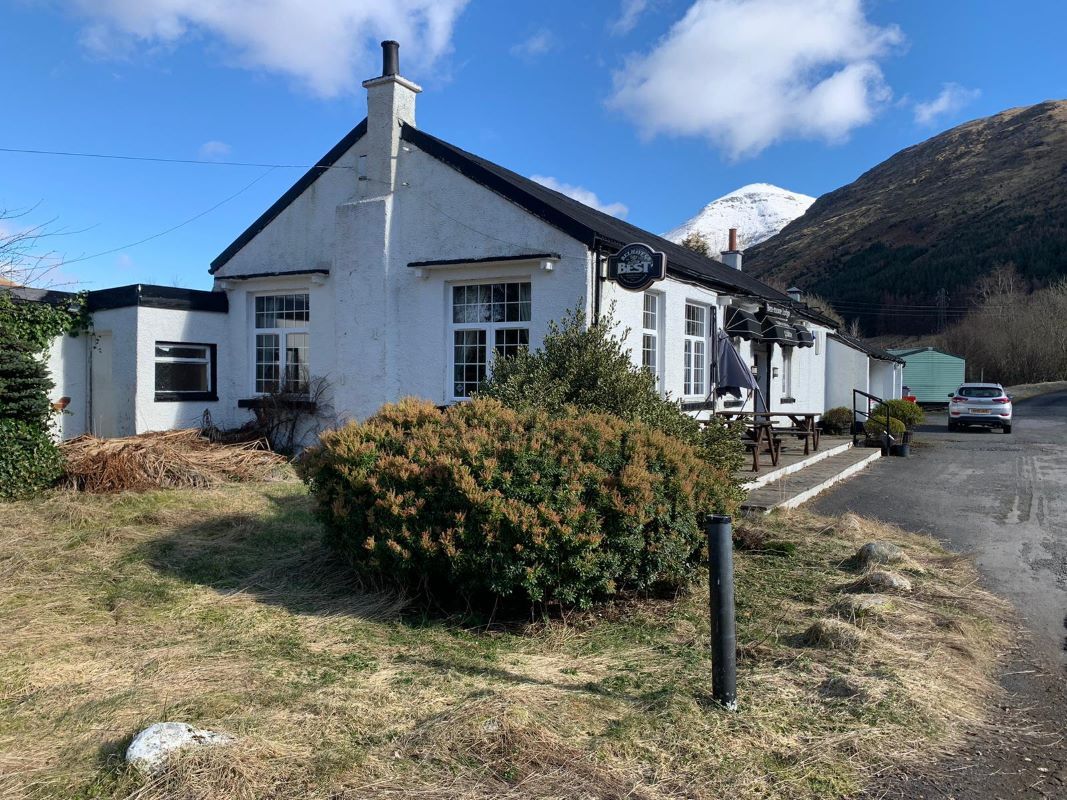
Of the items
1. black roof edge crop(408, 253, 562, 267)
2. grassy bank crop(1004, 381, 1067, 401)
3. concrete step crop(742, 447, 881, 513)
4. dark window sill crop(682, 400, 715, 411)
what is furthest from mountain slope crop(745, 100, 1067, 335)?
black roof edge crop(408, 253, 562, 267)

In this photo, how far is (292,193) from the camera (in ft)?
44.3

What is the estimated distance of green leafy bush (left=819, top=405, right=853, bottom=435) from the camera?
21062 mm

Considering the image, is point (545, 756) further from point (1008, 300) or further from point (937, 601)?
point (1008, 300)

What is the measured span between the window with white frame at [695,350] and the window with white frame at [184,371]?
8225 millimetres

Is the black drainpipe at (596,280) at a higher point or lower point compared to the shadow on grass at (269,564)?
higher

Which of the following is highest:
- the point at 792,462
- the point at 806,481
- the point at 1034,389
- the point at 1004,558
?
the point at 1034,389

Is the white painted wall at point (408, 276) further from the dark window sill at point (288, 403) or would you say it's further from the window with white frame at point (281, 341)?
the window with white frame at point (281, 341)

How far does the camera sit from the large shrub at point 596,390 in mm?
6852

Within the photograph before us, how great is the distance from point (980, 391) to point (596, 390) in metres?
22.0

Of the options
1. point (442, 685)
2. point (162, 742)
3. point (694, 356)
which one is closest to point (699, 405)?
point (694, 356)

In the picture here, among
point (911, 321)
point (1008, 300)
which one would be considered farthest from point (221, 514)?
point (911, 321)

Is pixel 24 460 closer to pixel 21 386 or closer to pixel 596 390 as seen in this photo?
Answer: pixel 21 386

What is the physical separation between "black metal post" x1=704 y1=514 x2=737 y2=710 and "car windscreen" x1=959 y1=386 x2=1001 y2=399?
24268 millimetres

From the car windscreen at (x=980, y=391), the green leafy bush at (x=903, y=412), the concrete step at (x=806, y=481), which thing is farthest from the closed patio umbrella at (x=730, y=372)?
the car windscreen at (x=980, y=391)
